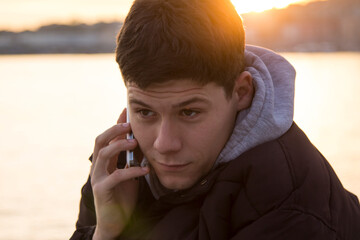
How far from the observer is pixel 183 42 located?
1.59 meters

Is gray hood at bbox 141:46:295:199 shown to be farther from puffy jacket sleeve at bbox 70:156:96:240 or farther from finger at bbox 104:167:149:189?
puffy jacket sleeve at bbox 70:156:96:240

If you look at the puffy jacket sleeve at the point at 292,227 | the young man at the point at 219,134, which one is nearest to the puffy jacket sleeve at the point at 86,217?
the young man at the point at 219,134

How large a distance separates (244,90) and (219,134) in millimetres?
158

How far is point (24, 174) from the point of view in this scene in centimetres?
693

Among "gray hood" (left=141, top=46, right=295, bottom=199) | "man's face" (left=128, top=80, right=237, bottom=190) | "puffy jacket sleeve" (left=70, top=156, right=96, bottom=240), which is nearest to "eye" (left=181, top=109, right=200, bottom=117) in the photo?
"man's face" (left=128, top=80, right=237, bottom=190)

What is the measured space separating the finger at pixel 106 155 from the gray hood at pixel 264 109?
34cm

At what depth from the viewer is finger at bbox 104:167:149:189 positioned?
6.14ft

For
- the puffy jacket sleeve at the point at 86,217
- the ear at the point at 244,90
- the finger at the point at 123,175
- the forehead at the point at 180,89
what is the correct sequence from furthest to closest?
the puffy jacket sleeve at the point at 86,217, the finger at the point at 123,175, the ear at the point at 244,90, the forehead at the point at 180,89

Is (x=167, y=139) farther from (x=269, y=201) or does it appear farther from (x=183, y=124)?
(x=269, y=201)

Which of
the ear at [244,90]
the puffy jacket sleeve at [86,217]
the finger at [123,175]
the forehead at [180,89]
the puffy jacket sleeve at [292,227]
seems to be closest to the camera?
the puffy jacket sleeve at [292,227]

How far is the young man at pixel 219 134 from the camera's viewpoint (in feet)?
5.12

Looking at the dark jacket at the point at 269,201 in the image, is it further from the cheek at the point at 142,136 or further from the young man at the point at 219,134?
the cheek at the point at 142,136

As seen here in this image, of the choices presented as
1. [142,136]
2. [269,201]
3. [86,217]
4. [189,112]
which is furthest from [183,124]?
[86,217]

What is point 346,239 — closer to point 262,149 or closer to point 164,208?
point 262,149
